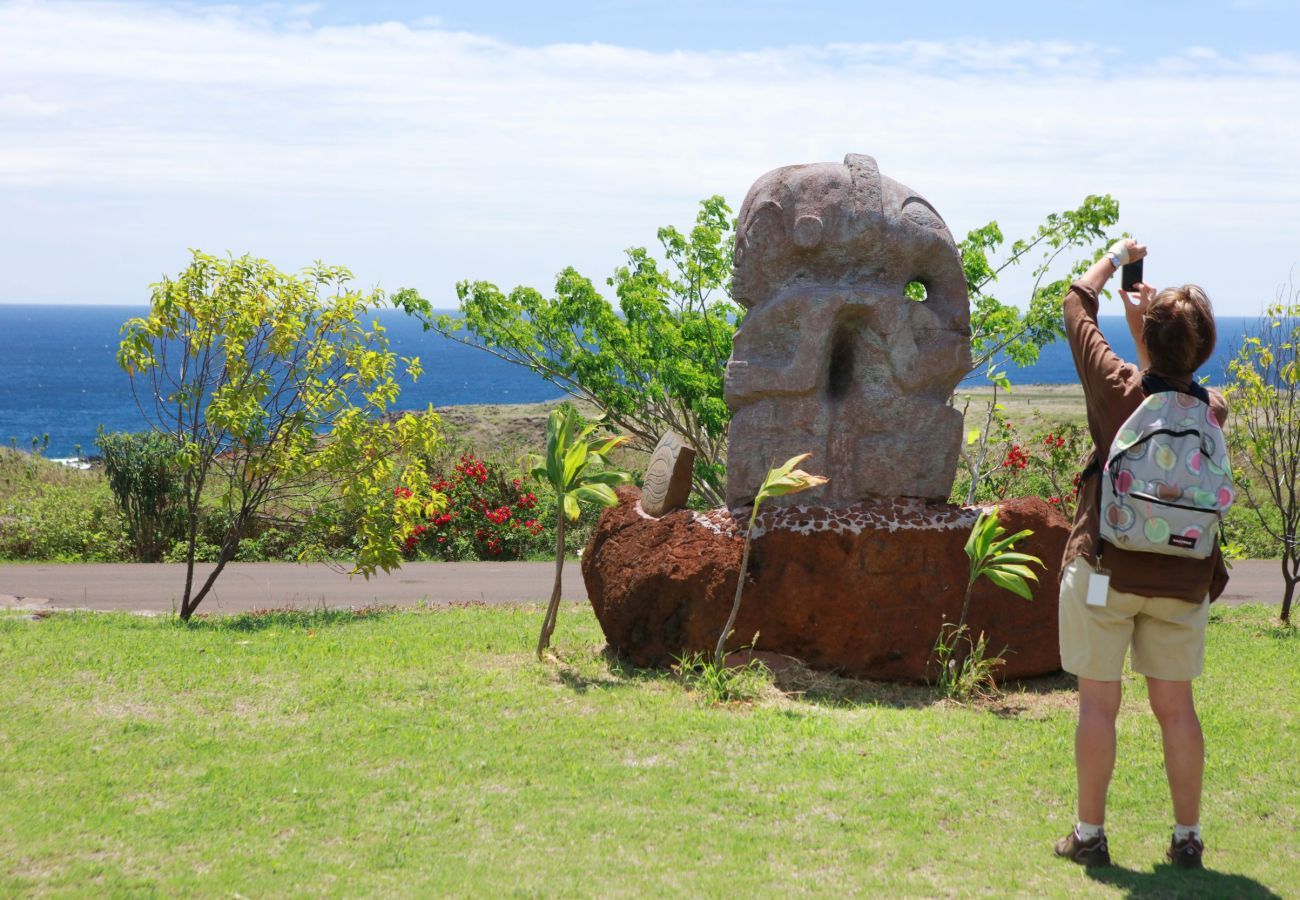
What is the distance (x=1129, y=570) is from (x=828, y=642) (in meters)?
3.21

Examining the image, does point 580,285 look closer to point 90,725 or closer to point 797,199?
point 797,199

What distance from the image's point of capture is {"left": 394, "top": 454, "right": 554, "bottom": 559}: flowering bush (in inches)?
614

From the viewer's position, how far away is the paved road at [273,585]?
11867 mm

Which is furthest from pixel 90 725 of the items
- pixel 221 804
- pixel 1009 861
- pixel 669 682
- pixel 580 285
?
pixel 580 285

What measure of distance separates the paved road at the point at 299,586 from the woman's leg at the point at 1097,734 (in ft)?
25.3

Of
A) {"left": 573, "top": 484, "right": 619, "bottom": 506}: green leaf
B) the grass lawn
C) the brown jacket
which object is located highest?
the brown jacket

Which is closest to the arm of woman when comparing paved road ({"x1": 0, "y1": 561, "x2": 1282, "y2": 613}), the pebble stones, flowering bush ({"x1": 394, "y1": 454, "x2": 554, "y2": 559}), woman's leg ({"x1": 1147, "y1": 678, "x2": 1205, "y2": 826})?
woman's leg ({"x1": 1147, "y1": 678, "x2": 1205, "y2": 826})

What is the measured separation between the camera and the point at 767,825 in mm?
5305

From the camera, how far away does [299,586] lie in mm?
12992

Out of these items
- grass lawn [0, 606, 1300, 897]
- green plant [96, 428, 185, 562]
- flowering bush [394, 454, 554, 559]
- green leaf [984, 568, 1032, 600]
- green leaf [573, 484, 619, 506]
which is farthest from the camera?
flowering bush [394, 454, 554, 559]

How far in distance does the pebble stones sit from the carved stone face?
36 centimetres

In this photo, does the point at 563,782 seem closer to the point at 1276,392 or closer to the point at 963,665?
the point at 963,665

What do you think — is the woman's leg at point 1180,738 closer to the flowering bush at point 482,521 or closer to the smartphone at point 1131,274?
the smartphone at point 1131,274

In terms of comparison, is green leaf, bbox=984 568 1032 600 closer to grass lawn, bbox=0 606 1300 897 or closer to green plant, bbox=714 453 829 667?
A: grass lawn, bbox=0 606 1300 897
